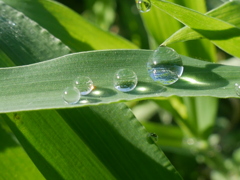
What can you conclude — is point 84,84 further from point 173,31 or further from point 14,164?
point 173,31

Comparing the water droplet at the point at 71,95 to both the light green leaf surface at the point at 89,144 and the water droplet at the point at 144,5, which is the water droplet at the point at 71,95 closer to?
the light green leaf surface at the point at 89,144

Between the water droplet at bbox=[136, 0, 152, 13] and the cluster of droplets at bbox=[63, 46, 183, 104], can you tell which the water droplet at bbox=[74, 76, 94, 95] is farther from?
the water droplet at bbox=[136, 0, 152, 13]

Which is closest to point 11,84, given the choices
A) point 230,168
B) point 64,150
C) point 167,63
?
point 64,150

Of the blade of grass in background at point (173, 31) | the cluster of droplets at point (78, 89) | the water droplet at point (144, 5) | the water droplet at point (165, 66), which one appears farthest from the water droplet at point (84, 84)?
the blade of grass in background at point (173, 31)

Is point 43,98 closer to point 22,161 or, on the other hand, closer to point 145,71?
point 145,71

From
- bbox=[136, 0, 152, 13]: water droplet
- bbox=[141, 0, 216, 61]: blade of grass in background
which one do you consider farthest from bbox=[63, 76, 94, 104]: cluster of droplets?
bbox=[141, 0, 216, 61]: blade of grass in background
